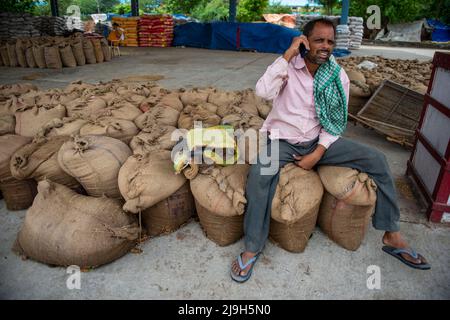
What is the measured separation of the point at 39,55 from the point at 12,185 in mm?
7666

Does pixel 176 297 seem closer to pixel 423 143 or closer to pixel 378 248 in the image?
pixel 378 248

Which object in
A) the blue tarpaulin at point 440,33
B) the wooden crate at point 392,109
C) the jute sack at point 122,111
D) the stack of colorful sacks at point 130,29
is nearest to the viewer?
the jute sack at point 122,111

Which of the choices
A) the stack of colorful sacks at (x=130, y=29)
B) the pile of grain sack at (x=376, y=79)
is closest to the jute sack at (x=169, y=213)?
the pile of grain sack at (x=376, y=79)

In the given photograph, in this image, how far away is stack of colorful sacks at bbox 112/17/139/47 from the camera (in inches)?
599

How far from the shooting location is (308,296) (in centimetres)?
174

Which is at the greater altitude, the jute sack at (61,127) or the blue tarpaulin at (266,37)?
the blue tarpaulin at (266,37)

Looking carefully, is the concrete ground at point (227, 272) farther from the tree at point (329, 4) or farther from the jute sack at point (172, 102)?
the tree at point (329, 4)

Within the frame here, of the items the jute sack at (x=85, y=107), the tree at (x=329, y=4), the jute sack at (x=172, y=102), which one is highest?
the tree at (x=329, y=4)

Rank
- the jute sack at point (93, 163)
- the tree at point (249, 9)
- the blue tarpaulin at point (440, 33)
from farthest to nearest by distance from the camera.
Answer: the blue tarpaulin at point (440, 33), the tree at point (249, 9), the jute sack at point (93, 163)

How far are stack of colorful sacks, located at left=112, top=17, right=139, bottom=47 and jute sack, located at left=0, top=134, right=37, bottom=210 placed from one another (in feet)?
47.7

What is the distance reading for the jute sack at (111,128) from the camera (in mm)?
2549

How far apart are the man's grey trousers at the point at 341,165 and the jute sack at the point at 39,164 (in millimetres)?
1342

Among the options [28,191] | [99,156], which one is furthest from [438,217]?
[28,191]

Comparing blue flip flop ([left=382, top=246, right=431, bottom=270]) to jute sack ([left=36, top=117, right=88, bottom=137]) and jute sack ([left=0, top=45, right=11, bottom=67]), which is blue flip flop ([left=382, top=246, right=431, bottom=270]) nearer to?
jute sack ([left=36, top=117, right=88, bottom=137])
